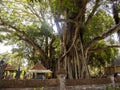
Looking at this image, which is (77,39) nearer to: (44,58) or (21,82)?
(44,58)

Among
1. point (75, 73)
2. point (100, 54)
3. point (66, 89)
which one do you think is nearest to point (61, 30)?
point (75, 73)

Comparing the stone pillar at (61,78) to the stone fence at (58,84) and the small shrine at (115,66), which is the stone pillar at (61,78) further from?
the small shrine at (115,66)

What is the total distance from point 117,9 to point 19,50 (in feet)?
27.5

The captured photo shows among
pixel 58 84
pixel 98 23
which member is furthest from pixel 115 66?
pixel 58 84

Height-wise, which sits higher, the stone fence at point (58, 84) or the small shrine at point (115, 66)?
the small shrine at point (115, 66)

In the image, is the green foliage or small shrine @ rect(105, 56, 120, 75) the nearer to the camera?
the green foliage

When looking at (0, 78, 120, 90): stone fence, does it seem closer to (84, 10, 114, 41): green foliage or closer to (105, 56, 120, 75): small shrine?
(84, 10, 114, 41): green foliage

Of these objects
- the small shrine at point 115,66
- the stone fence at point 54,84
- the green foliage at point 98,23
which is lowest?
the stone fence at point 54,84

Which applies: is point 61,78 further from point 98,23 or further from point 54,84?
point 98,23

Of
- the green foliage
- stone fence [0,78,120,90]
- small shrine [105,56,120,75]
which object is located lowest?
stone fence [0,78,120,90]

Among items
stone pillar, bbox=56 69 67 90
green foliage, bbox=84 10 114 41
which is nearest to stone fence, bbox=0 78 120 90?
stone pillar, bbox=56 69 67 90

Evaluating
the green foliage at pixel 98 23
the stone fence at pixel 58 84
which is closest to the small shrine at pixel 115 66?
the green foliage at pixel 98 23

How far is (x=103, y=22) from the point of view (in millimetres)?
10320

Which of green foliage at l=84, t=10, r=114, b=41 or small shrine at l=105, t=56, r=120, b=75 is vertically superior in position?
green foliage at l=84, t=10, r=114, b=41
